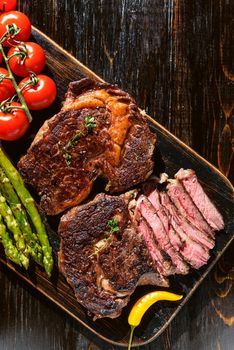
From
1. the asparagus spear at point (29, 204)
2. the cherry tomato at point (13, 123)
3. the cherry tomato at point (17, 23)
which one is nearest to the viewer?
the cherry tomato at point (13, 123)

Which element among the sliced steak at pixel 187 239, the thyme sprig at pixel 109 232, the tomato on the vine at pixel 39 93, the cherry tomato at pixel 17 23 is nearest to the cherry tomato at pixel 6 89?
the tomato on the vine at pixel 39 93

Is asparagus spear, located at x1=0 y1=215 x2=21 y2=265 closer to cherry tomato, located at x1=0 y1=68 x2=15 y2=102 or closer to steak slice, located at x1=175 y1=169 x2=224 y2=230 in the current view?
cherry tomato, located at x1=0 y1=68 x2=15 y2=102

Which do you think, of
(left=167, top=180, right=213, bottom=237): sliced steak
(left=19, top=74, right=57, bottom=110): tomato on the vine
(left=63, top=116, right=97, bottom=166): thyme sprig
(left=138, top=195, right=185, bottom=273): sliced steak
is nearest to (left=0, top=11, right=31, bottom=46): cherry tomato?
(left=19, top=74, right=57, bottom=110): tomato on the vine

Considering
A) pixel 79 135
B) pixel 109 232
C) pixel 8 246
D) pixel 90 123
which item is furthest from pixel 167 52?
pixel 8 246

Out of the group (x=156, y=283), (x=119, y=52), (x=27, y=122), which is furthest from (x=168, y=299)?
(x=119, y=52)

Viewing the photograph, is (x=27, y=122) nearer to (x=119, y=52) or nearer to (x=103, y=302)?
(x=119, y=52)

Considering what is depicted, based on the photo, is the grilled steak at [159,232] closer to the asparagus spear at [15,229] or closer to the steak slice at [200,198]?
the steak slice at [200,198]

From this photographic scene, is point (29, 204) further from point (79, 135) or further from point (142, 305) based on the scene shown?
point (142, 305)
